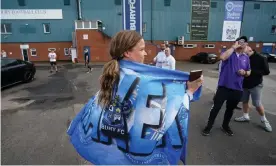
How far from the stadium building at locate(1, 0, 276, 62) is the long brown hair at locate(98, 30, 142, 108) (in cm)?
1906

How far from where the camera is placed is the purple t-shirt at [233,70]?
342 cm

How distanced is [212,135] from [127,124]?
10.2 feet

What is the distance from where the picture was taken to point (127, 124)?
48.1 inches

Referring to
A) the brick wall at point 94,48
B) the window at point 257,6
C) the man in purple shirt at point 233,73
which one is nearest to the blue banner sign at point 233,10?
the window at point 257,6

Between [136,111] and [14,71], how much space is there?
29.7ft

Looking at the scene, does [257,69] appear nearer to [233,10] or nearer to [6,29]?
[233,10]

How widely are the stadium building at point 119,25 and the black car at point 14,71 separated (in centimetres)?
1110

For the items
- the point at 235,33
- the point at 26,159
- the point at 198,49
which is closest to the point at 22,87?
the point at 26,159

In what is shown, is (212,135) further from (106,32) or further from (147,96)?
(106,32)

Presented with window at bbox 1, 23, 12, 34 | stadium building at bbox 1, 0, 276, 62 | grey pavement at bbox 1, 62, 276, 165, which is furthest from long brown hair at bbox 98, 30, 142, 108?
window at bbox 1, 23, 12, 34

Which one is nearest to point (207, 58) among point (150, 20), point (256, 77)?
point (150, 20)

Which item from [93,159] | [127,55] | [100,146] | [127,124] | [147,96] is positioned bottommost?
[93,159]

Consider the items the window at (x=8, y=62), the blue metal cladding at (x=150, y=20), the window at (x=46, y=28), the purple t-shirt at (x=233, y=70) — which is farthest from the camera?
the window at (x=46, y=28)

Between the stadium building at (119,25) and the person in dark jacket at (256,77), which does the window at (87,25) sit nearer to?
the stadium building at (119,25)
